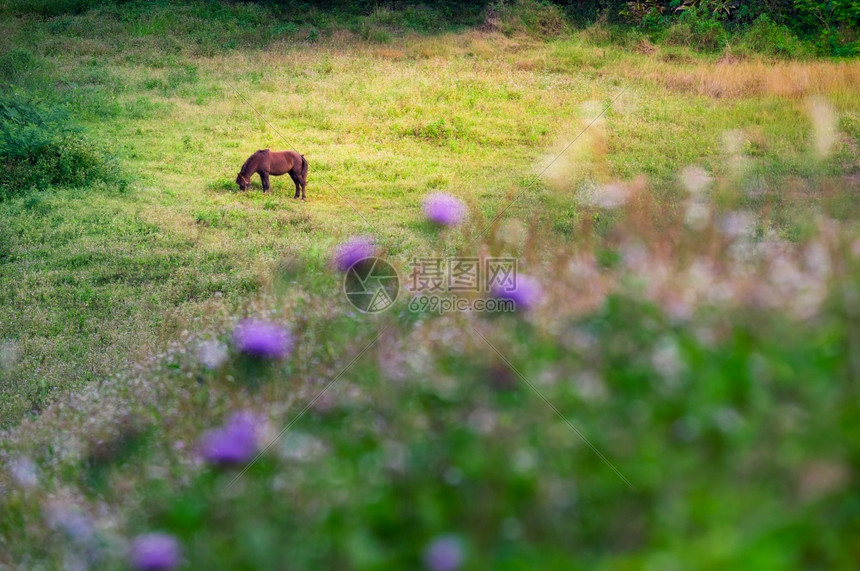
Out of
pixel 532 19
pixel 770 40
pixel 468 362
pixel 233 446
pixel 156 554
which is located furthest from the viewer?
pixel 532 19

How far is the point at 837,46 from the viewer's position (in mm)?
11031

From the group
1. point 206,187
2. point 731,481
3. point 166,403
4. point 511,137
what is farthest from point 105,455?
point 511,137

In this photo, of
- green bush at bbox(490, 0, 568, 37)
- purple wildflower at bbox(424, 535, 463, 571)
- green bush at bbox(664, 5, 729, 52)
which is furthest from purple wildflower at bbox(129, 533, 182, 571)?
green bush at bbox(490, 0, 568, 37)

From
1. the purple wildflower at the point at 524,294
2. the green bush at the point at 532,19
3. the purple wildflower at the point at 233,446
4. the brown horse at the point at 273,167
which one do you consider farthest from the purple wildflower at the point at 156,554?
the green bush at the point at 532,19

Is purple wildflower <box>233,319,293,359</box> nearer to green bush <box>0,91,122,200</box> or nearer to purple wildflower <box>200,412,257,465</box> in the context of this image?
purple wildflower <box>200,412,257,465</box>

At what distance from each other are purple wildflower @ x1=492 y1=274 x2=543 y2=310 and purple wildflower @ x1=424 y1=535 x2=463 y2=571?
3.63 feet

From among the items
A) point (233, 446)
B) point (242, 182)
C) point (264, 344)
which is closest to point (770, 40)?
point (242, 182)

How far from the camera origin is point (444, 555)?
144 cm

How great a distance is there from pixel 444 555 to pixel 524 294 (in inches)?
46.4

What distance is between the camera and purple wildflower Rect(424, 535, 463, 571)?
4.72 ft

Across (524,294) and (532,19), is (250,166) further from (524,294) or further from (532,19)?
(532,19)

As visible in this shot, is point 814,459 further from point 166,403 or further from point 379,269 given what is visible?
point 379,269

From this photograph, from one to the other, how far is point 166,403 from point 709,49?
10153 mm

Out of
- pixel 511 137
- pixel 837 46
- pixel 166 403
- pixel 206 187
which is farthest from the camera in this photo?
pixel 837 46
